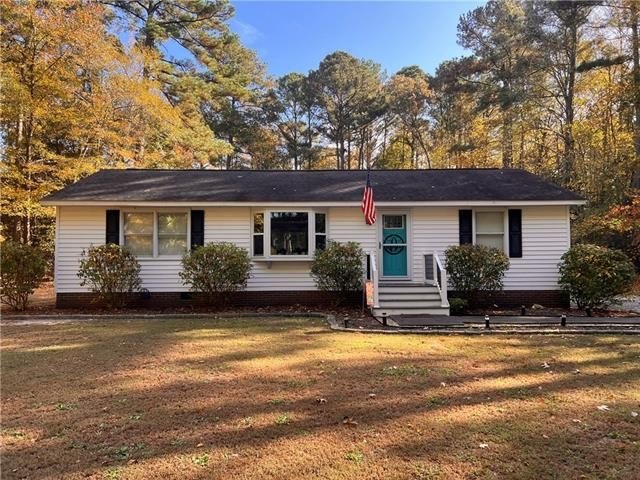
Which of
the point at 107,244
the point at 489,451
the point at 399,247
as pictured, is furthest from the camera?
the point at 399,247

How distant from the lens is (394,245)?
1199 cm

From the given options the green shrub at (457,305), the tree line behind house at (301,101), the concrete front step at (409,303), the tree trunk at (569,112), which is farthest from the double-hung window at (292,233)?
the tree trunk at (569,112)

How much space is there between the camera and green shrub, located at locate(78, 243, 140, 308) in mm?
10742

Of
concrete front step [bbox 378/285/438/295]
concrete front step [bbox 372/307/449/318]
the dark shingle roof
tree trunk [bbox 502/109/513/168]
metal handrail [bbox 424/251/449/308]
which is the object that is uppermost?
tree trunk [bbox 502/109/513/168]

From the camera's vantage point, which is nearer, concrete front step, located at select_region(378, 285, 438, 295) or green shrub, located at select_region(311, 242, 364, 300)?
concrete front step, located at select_region(378, 285, 438, 295)

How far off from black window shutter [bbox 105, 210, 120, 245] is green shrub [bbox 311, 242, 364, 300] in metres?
5.37

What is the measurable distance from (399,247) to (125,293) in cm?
750

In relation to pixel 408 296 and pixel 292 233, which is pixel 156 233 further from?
pixel 408 296

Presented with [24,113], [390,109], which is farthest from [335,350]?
[390,109]

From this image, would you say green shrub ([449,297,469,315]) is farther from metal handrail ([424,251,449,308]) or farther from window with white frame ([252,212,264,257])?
window with white frame ([252,212,264,257])

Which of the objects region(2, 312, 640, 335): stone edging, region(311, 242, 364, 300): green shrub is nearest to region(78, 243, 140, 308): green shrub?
region(2, 312, 640, 335): stone edging

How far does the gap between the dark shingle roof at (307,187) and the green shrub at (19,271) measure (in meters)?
1.52

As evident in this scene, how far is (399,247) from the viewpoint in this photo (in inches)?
472

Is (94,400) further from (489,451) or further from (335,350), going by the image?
(489,451)
